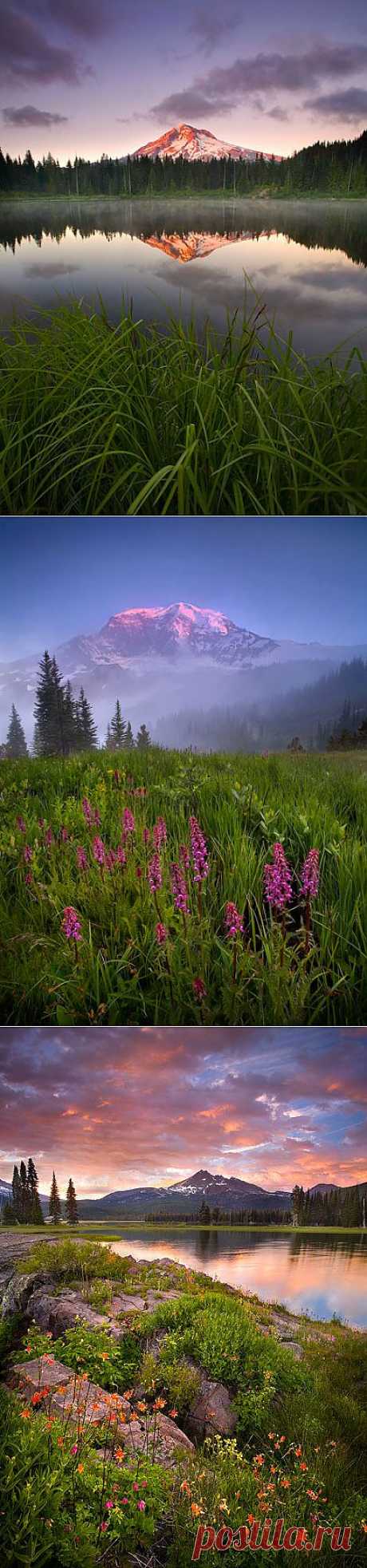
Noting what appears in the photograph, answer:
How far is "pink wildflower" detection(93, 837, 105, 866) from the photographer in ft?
6.10

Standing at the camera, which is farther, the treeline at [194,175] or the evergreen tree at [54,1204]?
the treeline at [194,175]

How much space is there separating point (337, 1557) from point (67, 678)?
182cm

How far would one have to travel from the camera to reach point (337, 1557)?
64.4 inches

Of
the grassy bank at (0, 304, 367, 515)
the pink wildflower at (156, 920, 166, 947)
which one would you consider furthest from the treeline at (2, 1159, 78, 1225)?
the grassy bank at (0, 304, 367, 515)

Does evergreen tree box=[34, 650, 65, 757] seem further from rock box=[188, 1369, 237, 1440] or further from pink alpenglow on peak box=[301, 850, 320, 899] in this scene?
rock box=[188, 1369, 237, 1440]

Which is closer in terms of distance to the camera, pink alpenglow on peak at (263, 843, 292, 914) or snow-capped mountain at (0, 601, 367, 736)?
pink alpenglow on peak at (263, 843, 292, 914)

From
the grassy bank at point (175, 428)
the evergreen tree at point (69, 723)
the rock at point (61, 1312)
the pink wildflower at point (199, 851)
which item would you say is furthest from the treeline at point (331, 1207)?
the grassy bank at point (175, 428)

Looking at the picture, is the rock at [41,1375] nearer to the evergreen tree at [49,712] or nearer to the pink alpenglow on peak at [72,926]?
the pink alpenglow on peak at [72,926]

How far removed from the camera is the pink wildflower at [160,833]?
73.3 inches

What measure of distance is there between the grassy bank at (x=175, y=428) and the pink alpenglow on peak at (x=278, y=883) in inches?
40.4

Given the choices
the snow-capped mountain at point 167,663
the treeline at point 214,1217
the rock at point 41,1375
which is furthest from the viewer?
the snow-capped mountain at point 167,663

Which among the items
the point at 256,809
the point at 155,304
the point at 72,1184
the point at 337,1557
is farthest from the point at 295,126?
the point at 337,1557

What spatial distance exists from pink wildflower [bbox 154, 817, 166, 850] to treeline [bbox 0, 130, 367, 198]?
3.19 m

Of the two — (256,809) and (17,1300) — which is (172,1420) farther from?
(256,809)
